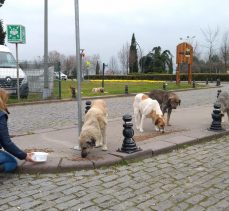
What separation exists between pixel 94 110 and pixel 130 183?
6.50ft

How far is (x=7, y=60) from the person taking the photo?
17.9 meters

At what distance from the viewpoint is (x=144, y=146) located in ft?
24.0

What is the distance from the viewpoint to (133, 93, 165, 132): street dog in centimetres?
884

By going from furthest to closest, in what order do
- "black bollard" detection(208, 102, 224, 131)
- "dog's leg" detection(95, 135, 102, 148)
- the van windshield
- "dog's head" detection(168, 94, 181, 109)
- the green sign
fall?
the van windshield, the green sign, "dog's head" detection(168, 94, 181, 109), "black bollard" detection(208, 102, 224, 131), "dog's leg" detection(95, 135, 102, 148)

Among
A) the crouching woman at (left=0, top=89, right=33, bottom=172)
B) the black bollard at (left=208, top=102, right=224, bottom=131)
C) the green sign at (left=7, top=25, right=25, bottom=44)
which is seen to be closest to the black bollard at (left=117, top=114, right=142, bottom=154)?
the crouching woman at (left=0, top=89, right=33, bottom=172)

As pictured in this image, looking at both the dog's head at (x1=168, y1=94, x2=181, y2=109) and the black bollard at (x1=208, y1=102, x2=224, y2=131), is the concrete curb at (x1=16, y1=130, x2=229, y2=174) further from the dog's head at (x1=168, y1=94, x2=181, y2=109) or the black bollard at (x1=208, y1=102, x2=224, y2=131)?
the dog's head at (x1=168, y1=94, x2=181, y2=109)

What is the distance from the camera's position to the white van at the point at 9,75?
55.4 ft

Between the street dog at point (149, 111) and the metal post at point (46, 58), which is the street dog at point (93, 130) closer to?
the street dog at point (149, 111)

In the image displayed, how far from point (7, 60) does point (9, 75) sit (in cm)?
126

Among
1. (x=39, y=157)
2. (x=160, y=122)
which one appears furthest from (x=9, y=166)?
(x=160, y=122)

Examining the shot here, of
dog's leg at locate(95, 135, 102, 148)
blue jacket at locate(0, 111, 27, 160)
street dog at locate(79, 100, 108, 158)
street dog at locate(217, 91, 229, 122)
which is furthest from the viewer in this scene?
street dog at locate(217, 91, 229, 122)

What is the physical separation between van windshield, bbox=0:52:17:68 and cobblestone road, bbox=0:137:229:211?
41.2 feet

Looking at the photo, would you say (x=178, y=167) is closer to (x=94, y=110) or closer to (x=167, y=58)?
(x=94, y=110)

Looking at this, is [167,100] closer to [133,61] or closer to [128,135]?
[128,135]
